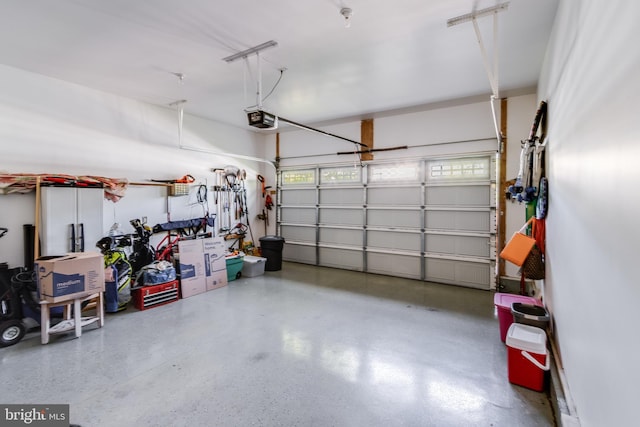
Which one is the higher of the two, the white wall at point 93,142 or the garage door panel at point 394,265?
the white wall at point 93,142

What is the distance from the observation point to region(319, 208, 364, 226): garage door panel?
249 inches

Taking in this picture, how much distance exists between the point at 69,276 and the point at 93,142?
2.37m

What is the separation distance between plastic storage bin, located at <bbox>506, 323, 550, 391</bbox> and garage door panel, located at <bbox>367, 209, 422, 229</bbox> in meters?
3.33

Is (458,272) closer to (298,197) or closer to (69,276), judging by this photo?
(298,197)

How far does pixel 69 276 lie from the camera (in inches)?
123

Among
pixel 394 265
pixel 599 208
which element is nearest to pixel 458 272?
pixel 394 265

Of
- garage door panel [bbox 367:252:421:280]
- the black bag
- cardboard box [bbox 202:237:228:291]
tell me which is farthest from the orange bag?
cardboard box [bbox 202:237:228:291]

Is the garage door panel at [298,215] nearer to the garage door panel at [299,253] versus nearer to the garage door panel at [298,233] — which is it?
the garage door panel at [298,233]

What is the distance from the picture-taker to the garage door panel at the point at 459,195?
5047 millimetres

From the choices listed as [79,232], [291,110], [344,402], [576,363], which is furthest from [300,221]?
[576,363]

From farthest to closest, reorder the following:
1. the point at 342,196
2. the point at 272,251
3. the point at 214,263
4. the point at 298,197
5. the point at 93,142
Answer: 1. the point at 298,197
2. the point at 342,196
3. the point at 272,251
4. the point at 214,263
5. the point at 93,142

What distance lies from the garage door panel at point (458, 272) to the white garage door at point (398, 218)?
15 millimetres

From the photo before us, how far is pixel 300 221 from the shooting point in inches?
280

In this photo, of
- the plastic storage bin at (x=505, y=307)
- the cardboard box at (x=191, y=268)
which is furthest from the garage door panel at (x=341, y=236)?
the plastic storage bin at (x=505, y=307)
